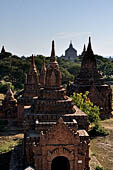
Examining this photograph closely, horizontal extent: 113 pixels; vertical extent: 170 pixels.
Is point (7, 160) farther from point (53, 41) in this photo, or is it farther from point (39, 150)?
point (53, 41)

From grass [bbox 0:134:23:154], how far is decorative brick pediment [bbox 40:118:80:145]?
776 cm

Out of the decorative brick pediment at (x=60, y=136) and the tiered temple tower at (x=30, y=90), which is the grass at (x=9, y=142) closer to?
the tiered temple tower at (x=30, y=90)

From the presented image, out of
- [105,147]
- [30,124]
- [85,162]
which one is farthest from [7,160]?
[105,147]

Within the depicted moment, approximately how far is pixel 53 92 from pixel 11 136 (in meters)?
9.99

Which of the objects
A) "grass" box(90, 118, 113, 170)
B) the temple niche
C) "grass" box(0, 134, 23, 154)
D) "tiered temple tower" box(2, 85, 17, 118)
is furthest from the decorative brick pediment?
the temple niche

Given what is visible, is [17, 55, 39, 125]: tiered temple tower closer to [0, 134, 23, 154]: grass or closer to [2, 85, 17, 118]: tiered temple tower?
[2, 85, 17, 118]: tiered temple tower

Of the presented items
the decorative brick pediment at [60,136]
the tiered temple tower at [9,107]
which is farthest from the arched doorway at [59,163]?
the tiered temple tower at [9,107]

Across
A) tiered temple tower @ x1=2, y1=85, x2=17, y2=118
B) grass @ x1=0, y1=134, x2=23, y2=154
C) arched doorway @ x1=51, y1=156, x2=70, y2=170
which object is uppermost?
tiered temple tower @ x1=2, y1=85, x2=17, y2=118

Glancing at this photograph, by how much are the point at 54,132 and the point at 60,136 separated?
48 centimetres

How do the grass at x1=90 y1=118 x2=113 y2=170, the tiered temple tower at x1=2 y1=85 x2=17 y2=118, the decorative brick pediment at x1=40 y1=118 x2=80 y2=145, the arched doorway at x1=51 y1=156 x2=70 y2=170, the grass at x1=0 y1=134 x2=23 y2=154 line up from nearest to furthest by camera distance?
the decorative brick pediment at x1=40 y1=118 x2=80 y2=145 → the arched doorway at x1=51 y1=156 x2=70 y2=170 → the grass at x1=90 y1=118 x2=113 y2=170 → the grass at x1=0 y1=134 x2=23 y2=154 → the tiered temple tower at x1=2 y1=85 x2=17 y2=118

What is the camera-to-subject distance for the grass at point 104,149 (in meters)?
17.7

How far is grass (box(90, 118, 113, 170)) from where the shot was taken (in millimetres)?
17656

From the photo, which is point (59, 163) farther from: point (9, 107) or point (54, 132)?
point (9, 107)

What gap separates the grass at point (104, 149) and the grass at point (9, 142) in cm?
794
